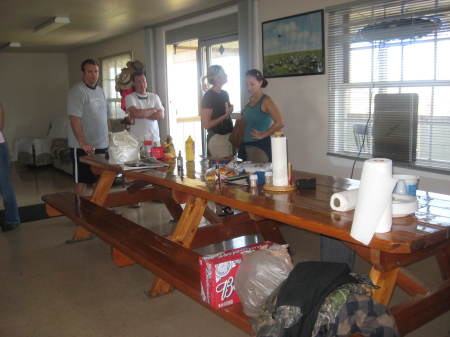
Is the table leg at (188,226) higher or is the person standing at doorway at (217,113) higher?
the person standing at doorway at (217,113)

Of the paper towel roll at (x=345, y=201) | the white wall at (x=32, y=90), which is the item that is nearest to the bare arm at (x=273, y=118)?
the paper towel roll at (x=345, y=201)

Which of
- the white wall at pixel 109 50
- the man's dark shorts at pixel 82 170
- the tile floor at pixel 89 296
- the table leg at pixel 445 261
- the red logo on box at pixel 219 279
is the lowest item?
the tile floor at pixel 89 296

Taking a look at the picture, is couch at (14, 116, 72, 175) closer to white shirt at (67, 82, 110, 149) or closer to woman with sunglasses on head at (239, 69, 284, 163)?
white shirt at (67, 82, 110, 149)

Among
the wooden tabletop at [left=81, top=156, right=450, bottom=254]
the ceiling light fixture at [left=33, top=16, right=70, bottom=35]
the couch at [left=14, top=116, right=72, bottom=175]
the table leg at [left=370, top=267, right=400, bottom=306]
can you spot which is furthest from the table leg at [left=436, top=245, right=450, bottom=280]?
the couch at [left=14, top=116, right=72, bottom=175]

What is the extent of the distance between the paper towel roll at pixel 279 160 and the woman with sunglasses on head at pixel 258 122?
4.54ft

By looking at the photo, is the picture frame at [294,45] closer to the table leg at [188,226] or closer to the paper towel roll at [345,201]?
the table leg at [188,226]

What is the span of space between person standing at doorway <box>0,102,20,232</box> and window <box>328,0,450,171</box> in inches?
124

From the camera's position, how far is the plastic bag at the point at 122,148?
3441mm

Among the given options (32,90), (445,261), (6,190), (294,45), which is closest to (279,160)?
(445,261)

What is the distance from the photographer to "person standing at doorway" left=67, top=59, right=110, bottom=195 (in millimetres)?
4160

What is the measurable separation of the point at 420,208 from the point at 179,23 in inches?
215

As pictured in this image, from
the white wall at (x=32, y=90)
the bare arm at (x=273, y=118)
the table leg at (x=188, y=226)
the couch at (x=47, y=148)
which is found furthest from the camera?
the white wall at (x=32, y=90)

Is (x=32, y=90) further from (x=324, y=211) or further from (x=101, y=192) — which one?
(x=324, y=211)

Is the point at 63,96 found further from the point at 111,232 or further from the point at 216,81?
the point at 111,232
